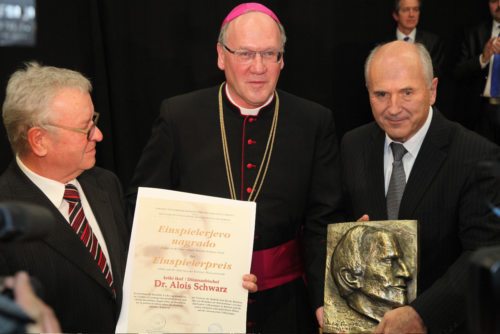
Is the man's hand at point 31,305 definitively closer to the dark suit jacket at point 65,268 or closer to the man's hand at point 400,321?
the dark suit jacket at point 65,268

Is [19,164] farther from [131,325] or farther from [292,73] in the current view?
[292,73]

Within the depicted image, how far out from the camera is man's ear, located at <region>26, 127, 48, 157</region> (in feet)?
8.82

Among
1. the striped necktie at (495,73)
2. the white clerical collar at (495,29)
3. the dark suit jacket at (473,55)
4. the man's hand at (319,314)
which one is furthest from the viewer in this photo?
the dark suit jacket at (473,55)

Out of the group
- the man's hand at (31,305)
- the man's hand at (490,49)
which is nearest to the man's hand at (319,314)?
the man's hand at (31,305)

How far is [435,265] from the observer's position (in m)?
2.88

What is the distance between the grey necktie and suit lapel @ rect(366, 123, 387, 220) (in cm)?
2

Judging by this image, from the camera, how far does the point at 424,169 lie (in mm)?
2912

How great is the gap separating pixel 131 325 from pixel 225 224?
0.48m

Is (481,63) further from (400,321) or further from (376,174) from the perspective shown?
(400,321)

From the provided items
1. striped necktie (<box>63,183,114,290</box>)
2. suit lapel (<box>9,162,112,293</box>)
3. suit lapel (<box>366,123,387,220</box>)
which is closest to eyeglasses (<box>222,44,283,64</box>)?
suit lapel (<box>366,123,387,220</box>)

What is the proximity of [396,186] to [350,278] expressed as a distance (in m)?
0.48

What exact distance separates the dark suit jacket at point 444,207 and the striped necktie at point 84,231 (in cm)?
106

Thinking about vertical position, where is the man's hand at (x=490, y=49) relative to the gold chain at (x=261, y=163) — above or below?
above

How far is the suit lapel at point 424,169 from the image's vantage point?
288cm
